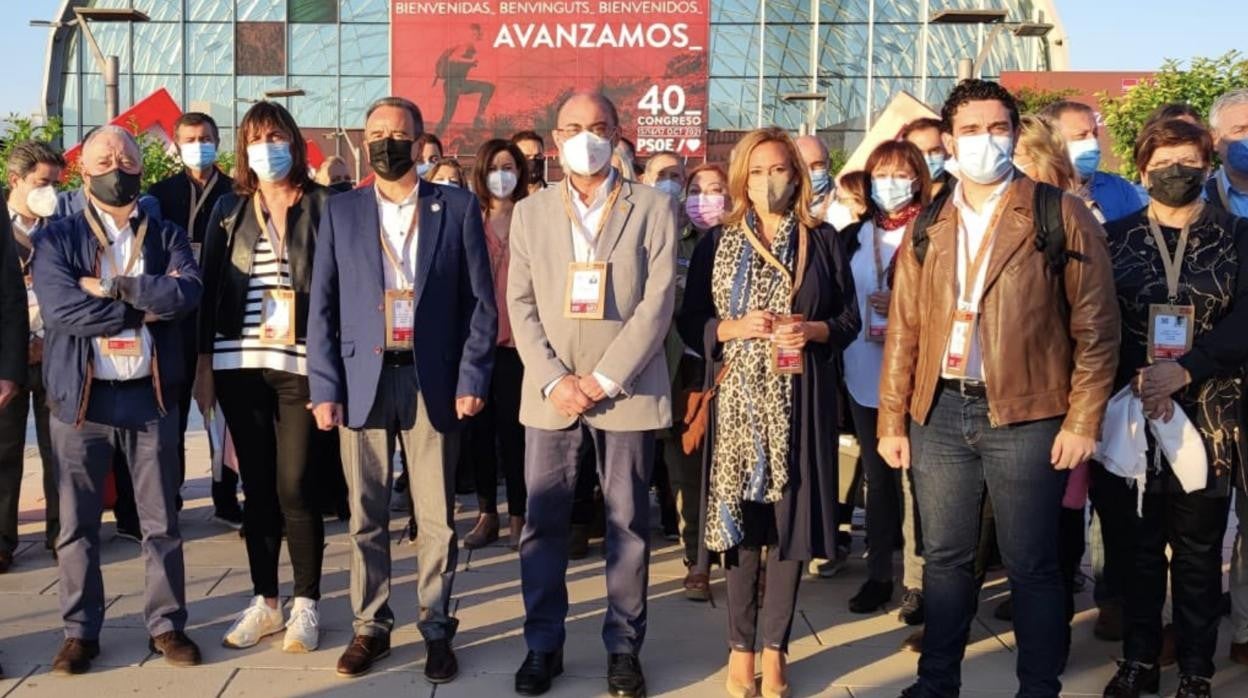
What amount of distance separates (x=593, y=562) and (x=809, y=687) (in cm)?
202

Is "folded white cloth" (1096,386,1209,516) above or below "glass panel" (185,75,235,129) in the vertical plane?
below

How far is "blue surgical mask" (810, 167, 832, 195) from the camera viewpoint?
628 cm

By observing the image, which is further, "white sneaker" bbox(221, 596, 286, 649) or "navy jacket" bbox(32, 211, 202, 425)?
"white sneaker" bbox(221, 596, 286, 649)

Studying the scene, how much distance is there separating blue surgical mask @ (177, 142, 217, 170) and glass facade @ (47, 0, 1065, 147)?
3688cm


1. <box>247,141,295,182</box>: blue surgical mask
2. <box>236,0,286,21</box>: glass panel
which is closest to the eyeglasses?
<box>247,141,295,182</box>: blue surgical mask

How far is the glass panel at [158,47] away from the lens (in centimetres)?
4556

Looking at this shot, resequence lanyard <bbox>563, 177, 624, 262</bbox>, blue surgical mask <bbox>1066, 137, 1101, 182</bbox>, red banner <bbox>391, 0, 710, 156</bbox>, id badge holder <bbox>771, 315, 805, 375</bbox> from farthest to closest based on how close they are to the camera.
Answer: red banner <bbox>391, 0, 710, 156</bbox> → blue surgical mask <bbox>1066, 137, 1101, 182</bbox> → lanyard <bbox>563, 177, 624, 262</bbox> → id badge holder <bbox>771, 315, 805, 375</bbox>

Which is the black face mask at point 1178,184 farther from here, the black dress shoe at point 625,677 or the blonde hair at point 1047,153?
the black dress shoe at point 625,677

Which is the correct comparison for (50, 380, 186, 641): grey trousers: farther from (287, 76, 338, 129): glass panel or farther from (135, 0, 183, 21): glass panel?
(135, 0, 183, 21): glass panel

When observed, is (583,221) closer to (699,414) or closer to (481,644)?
(699,414)

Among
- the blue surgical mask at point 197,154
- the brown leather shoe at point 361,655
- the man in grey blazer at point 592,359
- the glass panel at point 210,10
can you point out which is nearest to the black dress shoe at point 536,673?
the man in grey blazer at point 592,359

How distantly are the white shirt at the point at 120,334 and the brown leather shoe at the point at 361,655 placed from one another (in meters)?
1.30

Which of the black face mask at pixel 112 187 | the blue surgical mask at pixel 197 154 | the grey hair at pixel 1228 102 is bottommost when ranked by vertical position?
the black face mask at pixel 112 187

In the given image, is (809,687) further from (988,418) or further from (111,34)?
(111,34)
